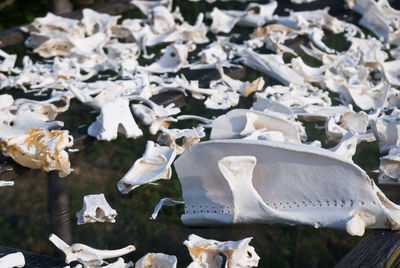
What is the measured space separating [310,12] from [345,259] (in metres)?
2.75

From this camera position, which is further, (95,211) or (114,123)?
(114,123)

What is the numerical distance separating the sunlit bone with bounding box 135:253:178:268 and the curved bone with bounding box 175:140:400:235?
0.81ft

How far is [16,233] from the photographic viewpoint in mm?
1750

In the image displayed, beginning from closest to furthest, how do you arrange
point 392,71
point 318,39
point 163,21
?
1. point 392,71
2. point 318,39
3. point 163,21

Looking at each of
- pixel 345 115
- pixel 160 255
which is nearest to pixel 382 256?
pixel 160 255

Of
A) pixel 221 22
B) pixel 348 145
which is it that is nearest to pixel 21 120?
pixel 348 145

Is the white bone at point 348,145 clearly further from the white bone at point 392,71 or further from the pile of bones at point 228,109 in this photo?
the white bone at point 392,71

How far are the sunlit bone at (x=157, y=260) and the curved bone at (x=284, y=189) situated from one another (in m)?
0.25

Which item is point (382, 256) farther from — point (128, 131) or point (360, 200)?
point (128, 131)

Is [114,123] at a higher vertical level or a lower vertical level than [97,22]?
higher

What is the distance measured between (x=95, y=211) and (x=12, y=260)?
360 mm

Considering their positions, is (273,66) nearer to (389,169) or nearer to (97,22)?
(389,169)

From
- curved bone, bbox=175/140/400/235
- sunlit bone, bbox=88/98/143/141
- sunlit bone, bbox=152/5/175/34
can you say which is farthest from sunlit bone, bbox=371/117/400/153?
sunlit bone, bbox=152/5/175/34

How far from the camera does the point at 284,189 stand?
5.53ft
